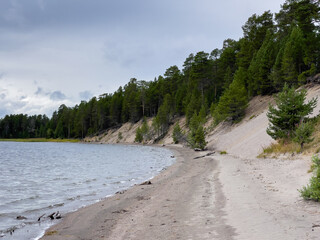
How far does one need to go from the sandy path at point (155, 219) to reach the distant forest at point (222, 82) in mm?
42652

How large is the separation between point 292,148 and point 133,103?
94107 mm

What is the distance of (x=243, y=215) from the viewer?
8.35m

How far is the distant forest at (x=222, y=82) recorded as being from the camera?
47.5 m

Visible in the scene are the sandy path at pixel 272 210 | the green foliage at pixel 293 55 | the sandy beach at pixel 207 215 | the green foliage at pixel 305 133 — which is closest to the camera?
the sandy path at pixel 272 210

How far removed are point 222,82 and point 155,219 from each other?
79.8m

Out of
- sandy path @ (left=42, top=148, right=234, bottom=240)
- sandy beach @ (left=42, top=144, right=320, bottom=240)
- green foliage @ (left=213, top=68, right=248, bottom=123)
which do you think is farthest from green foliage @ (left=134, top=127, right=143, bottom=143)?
sandy path @ (left=42, top=148, right=234, bottom=240)

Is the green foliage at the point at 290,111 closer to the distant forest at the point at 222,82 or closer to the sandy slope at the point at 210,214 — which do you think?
the sandy slope at the point at 210,214

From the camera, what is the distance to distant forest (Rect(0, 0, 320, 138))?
47469 millimetres

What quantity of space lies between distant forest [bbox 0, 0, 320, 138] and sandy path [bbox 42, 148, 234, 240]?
42652 millimetres

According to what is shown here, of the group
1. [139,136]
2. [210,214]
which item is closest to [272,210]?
[210,214]

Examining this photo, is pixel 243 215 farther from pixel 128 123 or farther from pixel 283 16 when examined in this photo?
pixel 128 123

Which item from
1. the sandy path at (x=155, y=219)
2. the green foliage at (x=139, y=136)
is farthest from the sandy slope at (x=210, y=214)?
the green foliage at (x=139, y=136)

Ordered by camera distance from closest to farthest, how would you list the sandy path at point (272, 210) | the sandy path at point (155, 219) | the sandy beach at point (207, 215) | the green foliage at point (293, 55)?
the sandy path at point (272, 210)
the sandy beach at point (207, 215)
the sandy path at point (155, 219)
the green foliage at point (293, 55)

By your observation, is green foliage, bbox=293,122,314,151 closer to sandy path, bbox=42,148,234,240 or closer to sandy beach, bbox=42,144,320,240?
sandy beach, bbox=42,144,320,240
